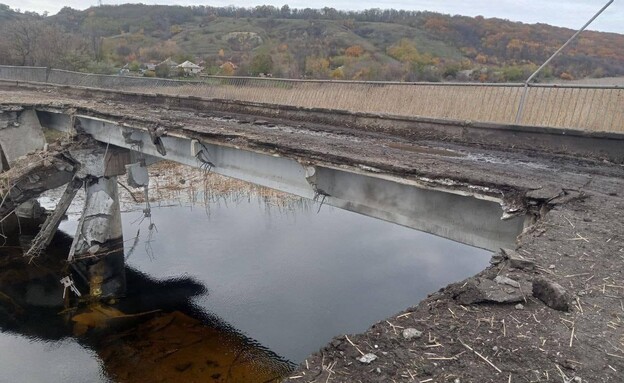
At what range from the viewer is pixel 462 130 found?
1080cm

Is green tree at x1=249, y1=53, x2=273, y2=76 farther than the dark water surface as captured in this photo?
Yes

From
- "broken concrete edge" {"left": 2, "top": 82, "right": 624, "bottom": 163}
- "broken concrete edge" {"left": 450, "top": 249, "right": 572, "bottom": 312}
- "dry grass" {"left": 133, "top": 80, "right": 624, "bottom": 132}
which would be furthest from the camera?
"dry grass" {"left": 133, "top": 80, "right": 624, "bottom": 132}

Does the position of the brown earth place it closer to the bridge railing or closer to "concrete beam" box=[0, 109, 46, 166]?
the bridge railing

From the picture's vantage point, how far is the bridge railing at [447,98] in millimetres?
10070

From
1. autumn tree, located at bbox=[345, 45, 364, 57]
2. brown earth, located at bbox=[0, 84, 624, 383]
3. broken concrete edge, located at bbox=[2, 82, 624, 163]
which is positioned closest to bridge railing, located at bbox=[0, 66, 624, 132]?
broken concrete edge, located at bbox=[2, 82, 624, 163]

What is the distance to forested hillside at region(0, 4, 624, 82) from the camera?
116 feet

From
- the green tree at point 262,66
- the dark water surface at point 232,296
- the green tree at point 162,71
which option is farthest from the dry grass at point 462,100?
the green tree at point 162,71

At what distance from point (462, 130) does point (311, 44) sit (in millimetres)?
49699

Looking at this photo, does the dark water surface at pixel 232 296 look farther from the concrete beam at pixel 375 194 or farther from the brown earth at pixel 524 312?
the brown earth at pixel 524 312

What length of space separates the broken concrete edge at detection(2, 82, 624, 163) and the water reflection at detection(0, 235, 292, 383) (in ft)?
19.4

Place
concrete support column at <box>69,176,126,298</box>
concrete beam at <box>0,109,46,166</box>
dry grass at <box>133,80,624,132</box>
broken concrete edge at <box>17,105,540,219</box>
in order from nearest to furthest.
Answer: broken concrete edge at <box>17,105,540,219</box>, dry grass at <box>133,80,624,132</box>, concrete support column at <box>69,176,126,298</box>, concrete beam at <box>0,109,46,166</box>

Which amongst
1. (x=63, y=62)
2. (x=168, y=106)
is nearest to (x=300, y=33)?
(x=63, y=62)

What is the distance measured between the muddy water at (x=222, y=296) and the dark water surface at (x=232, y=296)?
0.03 m

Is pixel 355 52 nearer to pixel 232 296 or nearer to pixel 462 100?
pixel 462 100
